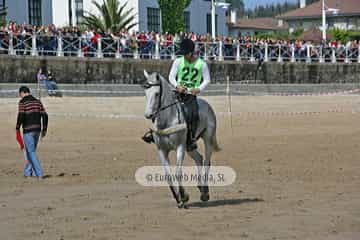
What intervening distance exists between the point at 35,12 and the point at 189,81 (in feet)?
124

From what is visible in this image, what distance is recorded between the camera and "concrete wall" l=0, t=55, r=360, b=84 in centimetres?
3372

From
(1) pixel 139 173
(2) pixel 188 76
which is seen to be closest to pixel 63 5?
(1) pixel 139 173

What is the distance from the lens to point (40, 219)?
38.3 ft

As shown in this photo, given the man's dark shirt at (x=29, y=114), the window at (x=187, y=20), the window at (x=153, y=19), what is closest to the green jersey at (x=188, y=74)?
the man's dark shirt at (x=29, y=114)

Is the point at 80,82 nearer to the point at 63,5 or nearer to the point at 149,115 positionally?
the point at 63,5

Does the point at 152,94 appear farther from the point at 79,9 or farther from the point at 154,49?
the point at 79,9

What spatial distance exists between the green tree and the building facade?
0.99 metres

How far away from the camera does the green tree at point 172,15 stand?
196ft

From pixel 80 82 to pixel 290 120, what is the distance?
9.36 m

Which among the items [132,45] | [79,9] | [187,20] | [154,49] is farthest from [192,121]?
[187,20]

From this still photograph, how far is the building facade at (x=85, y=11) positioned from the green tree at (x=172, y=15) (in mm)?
994

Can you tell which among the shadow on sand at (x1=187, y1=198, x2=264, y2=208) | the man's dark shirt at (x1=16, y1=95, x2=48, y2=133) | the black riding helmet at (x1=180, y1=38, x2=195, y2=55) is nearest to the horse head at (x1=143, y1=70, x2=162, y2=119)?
the black riding helmet at (x1=180, y1=38, x2=195, y2=55)

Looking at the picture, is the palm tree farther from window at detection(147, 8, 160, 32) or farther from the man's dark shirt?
the man's dark shirt

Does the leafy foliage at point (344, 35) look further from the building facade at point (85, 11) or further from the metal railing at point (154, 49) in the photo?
the metal railing at point (154, 49)
